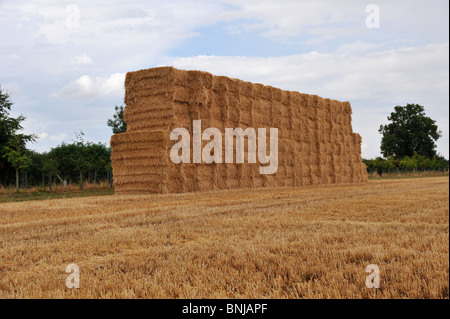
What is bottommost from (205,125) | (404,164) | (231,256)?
(231,256)

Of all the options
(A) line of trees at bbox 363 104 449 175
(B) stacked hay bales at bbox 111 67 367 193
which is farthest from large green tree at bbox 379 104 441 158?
(B) stacked hay bales at bbox 111 67 367 193

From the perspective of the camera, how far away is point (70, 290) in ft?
10.6

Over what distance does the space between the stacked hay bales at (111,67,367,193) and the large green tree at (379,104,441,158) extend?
158 ft

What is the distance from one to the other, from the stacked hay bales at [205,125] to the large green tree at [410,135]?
4819 cm

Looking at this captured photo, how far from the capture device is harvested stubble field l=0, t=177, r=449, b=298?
10.2ft

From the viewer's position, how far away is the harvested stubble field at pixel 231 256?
10.2 feet

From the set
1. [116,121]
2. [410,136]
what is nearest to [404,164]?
[410,136]

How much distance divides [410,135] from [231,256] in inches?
2813

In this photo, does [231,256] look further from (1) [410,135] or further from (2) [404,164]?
(1) [410,135]

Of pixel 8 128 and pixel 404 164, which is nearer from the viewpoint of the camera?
pixel 8 128

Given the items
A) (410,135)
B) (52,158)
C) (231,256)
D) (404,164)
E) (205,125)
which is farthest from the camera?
(410,135)

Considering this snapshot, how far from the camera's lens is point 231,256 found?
409cm

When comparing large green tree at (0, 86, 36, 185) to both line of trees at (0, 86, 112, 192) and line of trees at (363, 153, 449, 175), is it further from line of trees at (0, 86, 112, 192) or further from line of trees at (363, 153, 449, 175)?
line of trees at (363, 153, 449, 175)

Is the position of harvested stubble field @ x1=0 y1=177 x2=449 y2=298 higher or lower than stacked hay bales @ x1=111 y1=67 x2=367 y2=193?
lower
